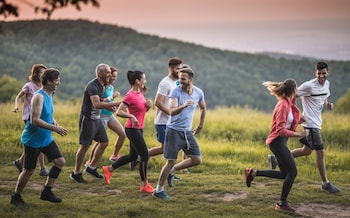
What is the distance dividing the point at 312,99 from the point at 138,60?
264 ft

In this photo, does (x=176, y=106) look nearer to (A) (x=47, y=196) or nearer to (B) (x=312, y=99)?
(A) (x=47, y=196)

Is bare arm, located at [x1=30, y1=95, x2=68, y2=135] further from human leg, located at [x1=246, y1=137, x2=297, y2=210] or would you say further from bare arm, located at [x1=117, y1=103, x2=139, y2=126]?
human leg, located at [x1=246, y1=137, x2=297, y2=210]

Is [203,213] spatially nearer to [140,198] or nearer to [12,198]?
[140,198]

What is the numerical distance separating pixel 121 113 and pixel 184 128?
41.7 inches

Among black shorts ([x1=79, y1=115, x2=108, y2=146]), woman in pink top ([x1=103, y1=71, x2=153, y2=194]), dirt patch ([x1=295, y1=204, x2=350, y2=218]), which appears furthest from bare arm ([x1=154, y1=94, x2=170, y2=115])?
dirt patch ([x1=295, y1=204, x2=350, y2=218])

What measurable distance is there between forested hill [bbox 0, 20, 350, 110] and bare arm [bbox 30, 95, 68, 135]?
6109 centimetres

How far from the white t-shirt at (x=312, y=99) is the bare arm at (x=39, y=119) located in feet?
13.6

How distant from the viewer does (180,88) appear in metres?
9.34

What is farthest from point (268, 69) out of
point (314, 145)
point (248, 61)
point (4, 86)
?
point (314, 145)

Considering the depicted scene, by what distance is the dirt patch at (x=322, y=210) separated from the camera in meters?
9.14

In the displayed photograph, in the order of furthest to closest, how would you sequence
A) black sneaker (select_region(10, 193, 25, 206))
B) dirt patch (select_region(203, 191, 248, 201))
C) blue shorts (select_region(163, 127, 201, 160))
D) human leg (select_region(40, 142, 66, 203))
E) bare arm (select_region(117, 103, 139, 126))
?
1. dirt patch (select_region(203, 191, 248, 201))
2. bare arm (select_region(117, 103, 139, 126))
3. blue shorts (select_region(163, 127, 201, 160))
4. black sneaker (select_region(10, 193, 25, 206))
5. human leg (select_region(40, 142, 66, 203))

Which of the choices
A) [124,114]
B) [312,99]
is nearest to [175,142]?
[124,114]

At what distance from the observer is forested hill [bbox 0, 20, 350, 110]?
78438 mm

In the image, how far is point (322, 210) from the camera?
9.40 m
